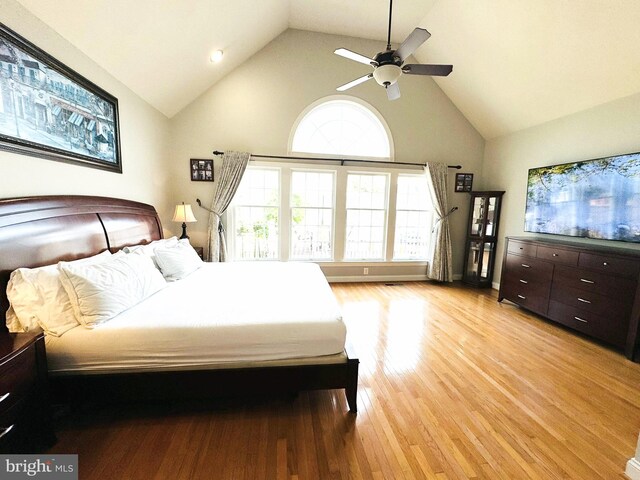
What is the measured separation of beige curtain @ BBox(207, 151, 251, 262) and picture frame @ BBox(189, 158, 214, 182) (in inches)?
8.8

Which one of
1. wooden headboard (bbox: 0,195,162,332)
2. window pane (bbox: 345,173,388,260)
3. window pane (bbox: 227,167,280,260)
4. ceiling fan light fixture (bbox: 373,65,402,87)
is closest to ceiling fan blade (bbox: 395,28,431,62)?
ceiling fan light fixture (bbox: 373,65,402,87)

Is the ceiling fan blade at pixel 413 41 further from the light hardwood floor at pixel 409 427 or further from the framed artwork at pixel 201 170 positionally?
the framed artwork at pixel 201 170

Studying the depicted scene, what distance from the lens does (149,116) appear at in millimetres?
3449

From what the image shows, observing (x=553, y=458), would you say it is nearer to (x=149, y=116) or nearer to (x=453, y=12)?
(x=453, y=12)

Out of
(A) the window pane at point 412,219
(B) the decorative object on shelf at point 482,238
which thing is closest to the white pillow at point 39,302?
(A) the window pane at point 412,219

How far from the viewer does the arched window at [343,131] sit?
14.6 ft

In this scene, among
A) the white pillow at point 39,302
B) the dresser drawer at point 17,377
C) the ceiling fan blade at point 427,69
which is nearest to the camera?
the dresser drawer at point 17,377

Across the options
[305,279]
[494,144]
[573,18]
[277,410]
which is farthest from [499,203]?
[277,410]

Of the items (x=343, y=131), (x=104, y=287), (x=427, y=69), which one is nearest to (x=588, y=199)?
(x=427, y=69)

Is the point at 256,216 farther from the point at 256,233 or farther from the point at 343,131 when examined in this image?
the point at 343,131

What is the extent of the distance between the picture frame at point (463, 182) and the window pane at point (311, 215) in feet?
7.99

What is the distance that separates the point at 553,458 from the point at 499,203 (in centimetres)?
404

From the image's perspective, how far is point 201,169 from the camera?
4.17 meters

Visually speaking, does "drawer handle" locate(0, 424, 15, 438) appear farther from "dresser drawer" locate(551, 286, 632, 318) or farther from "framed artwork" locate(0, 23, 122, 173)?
"dresser drawer" locate(551, 286, 632, 318)
